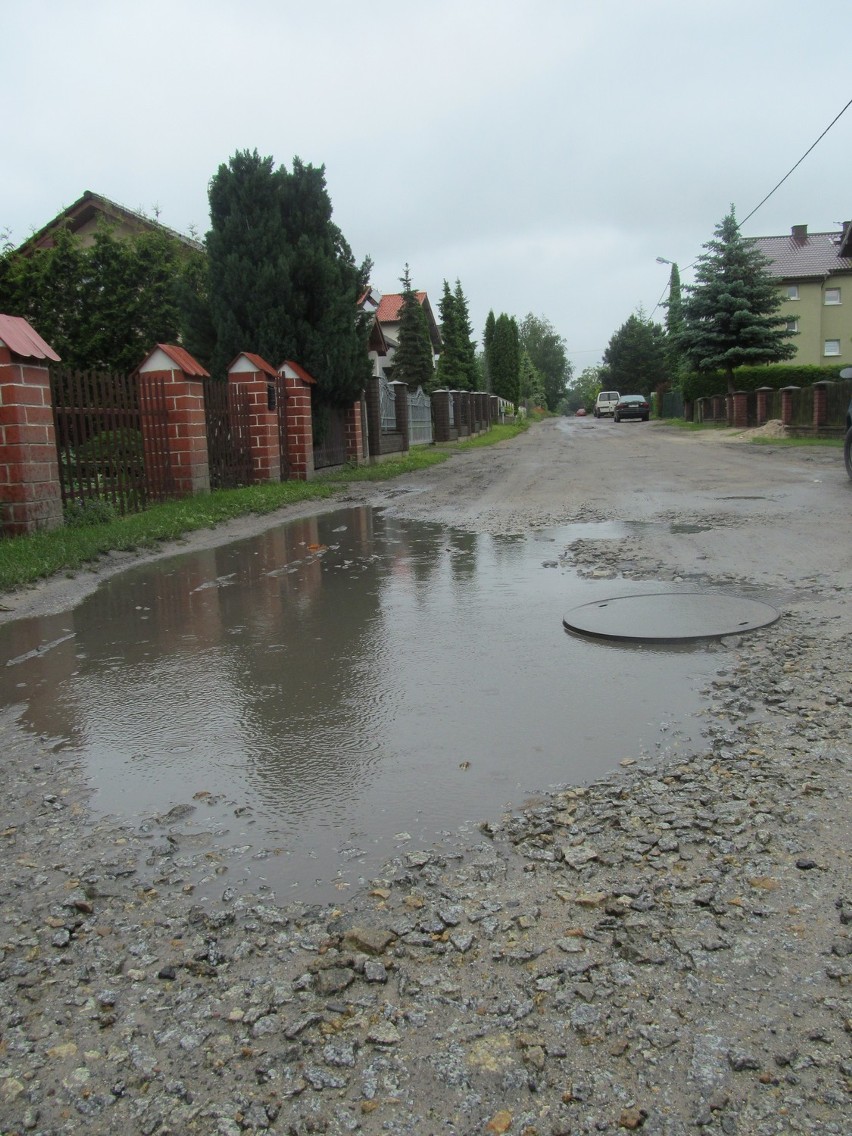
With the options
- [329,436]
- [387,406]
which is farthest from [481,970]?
[387,406]

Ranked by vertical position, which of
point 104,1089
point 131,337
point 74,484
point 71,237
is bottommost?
point 104,1089

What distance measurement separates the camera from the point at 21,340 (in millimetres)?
9797

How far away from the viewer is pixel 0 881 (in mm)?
2877

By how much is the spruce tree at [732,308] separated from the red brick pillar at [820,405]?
12.2 metres

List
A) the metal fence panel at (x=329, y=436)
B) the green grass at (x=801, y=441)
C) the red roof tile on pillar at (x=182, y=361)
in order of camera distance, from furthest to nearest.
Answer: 1. the green grass at (x=801, y=441)
2. the metal fence panel at (x=329, y=436)
3. the red roof tile on pillar at (x=182, y=361)

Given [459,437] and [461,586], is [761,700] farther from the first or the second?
[459,437]

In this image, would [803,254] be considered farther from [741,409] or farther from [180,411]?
[180,411]

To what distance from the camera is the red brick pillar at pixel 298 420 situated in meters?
17.6

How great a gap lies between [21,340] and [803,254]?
57.3 meters

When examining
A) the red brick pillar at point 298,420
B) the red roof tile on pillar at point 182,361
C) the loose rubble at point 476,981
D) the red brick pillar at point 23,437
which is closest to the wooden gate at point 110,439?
the red roof tile on pillar at point 182,361

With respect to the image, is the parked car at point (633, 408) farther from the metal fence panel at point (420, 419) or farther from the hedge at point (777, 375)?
the metal fence panel at point (420, 419)

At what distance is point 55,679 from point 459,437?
3420 cm

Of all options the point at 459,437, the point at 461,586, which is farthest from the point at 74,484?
the point at 459,437

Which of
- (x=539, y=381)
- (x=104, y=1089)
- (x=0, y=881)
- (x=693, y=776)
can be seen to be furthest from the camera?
(x=539, y=381)
